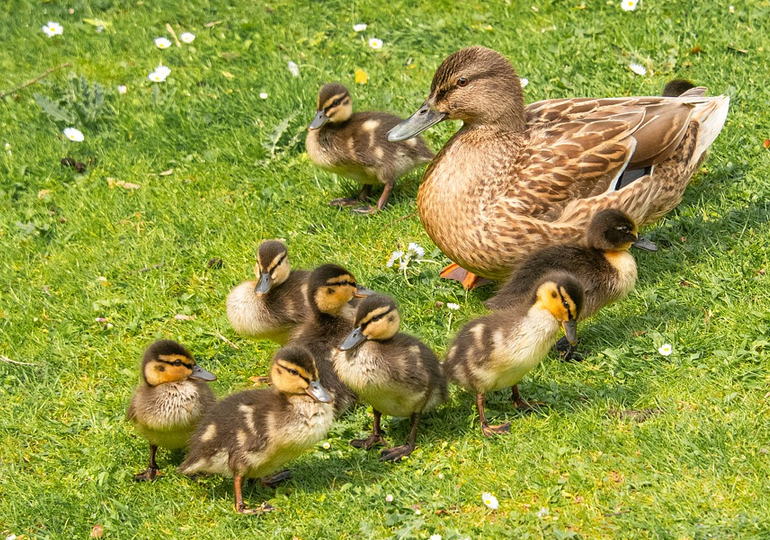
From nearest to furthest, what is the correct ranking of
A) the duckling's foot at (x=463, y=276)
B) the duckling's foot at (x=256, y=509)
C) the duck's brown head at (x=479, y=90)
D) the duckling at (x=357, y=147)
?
the duckling's foot at (x=256, y=509) → the duck's brown head at (x=479, y=90) → the duckling's foot at (x=463, y=276) → the duckling at (x=357, y=147)

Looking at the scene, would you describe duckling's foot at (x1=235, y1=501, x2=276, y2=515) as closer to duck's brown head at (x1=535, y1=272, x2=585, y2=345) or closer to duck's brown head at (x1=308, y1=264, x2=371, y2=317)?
duck's brown head at (x1=308, y1=264, x2=371, y2=317)

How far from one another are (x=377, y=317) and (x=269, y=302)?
1.13 m

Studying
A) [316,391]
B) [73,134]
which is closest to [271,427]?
[316,391]

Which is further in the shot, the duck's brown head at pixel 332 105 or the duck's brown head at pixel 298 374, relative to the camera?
the duck's brown head at pixel 332 105

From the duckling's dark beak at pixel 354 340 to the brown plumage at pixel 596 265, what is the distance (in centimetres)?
86

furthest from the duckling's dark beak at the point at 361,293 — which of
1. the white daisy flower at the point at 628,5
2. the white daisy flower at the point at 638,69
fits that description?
the white daisy flower at the point at 628,5

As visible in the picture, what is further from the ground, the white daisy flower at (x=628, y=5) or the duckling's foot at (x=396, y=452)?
the white daisy flower at (x=628, y=5)

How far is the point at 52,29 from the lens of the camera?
10.1 meters

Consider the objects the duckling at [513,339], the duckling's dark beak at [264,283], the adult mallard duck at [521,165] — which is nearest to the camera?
the duckling at [513,339]

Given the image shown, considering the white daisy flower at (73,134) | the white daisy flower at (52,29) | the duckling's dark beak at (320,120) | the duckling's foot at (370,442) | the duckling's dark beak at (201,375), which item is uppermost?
the duckling's dark beak at (320,120)

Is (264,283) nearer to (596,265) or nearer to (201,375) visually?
(201,375)

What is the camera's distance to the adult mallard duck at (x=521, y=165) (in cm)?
597

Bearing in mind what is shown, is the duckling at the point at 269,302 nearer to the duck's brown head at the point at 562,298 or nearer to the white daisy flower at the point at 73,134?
the duck's brown head at the point at 562,298

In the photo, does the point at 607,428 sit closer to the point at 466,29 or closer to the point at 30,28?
the point at 466,29
